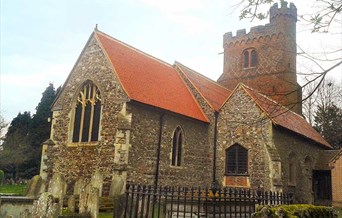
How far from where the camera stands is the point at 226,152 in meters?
20.1

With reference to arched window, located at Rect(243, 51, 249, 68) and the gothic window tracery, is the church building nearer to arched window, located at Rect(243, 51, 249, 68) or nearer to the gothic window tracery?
the gothic window tracery

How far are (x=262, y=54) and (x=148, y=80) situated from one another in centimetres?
1436

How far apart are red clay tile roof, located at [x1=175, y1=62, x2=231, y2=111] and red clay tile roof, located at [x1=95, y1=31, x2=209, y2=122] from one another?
0.77 m

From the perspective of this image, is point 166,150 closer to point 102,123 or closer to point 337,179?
point 102,123

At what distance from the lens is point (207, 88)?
24922 millimetres

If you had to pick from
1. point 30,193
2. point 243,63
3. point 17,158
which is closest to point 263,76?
point 243,63

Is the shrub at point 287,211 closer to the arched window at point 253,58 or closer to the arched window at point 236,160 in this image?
the arched window at point 236,160

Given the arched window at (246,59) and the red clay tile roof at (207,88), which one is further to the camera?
the arched window at (246,59)

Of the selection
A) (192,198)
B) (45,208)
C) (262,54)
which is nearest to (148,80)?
(45,208)

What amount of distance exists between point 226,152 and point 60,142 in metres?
8.89

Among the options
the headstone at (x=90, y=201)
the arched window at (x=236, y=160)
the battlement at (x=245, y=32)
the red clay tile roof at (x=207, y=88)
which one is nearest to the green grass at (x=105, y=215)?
the headstone at (x=90, y=201)

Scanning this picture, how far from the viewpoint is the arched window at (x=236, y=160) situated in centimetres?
1933

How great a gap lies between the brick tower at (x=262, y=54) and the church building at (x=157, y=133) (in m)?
8.06

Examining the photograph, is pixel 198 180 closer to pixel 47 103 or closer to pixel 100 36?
pixel 100 36
